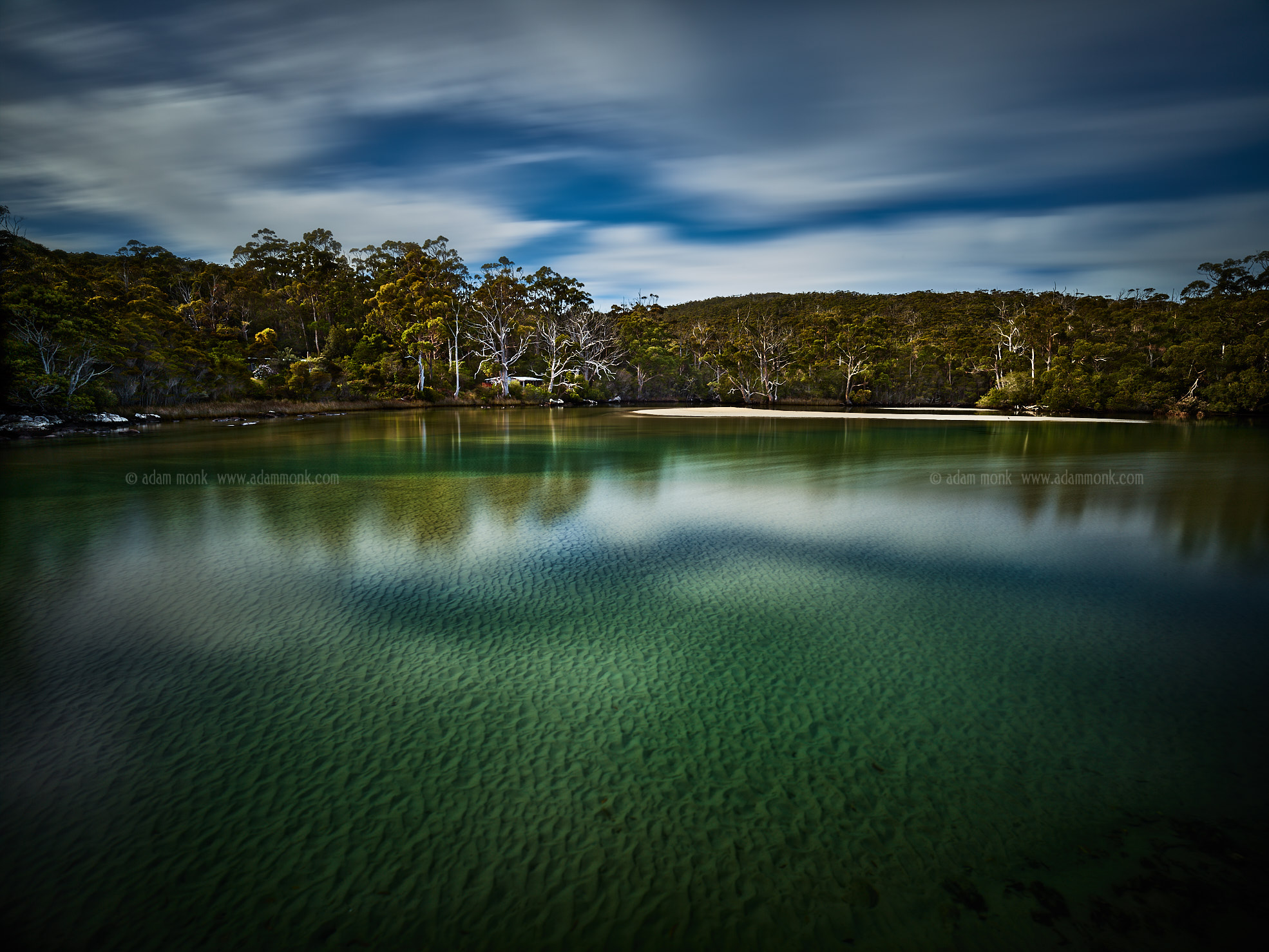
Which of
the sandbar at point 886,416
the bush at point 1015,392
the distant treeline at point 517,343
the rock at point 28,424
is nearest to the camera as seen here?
the rock at point 28,424

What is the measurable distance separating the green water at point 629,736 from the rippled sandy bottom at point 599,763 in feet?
0.07

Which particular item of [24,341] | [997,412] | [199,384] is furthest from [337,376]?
[997,412]

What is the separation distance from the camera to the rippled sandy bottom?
266 cm

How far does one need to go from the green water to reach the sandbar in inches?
1307

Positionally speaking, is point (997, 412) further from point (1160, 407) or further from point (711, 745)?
point (711, 745)

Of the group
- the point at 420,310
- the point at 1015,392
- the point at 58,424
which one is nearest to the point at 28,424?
the point at 58,424

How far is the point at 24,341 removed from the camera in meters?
24.4

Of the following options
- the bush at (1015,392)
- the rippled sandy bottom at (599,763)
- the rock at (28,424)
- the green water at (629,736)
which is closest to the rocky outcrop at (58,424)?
the rock at (28,424)

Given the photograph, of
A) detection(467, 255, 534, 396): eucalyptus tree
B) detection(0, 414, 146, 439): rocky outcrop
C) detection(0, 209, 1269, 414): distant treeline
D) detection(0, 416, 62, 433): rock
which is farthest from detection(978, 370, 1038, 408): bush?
detection(0, 416, 62, 433): rock

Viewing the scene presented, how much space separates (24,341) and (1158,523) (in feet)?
126

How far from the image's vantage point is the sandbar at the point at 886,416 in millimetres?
38969

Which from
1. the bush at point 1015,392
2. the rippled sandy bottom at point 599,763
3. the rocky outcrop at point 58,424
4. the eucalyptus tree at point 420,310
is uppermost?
the eucalyptus tree at point 420,310

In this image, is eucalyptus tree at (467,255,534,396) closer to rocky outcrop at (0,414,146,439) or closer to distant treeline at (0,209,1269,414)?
distant treeline at (0,209,1269,414)

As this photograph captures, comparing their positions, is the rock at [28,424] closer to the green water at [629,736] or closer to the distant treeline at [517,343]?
the distant treeline at [517,343]
